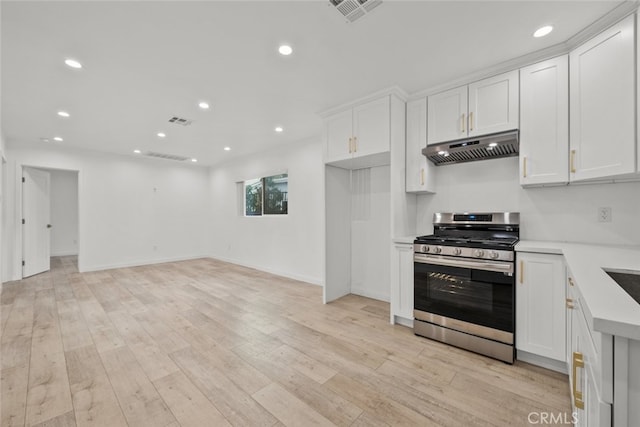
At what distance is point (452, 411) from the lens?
1622mm

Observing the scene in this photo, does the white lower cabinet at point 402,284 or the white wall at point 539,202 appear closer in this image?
the white wall at point 539,202

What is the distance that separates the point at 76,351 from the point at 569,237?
4.65m

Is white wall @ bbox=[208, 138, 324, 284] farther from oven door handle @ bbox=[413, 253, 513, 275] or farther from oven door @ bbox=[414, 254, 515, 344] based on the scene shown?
oven door @ bbox=[414, 254, 515, 344]

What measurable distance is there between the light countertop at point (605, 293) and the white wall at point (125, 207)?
754 cm

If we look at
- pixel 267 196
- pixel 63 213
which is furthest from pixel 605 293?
pixel 63 213

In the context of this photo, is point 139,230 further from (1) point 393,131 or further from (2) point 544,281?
(2) point 544,281

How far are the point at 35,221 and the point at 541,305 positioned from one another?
813cm

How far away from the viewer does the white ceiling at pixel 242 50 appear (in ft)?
5.94

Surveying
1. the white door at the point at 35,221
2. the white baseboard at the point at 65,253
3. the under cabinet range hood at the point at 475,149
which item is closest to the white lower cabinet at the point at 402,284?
the under cabinet range hood at the point at 475,149

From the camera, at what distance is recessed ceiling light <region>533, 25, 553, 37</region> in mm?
1959

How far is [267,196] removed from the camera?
5.77m

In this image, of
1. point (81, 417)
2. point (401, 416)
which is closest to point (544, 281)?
point (401, 416)

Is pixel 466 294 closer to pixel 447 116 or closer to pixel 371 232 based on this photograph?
pixel 371 232

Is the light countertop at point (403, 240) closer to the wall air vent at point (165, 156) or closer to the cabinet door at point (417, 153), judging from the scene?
the cabinet door at point (417, 153)
